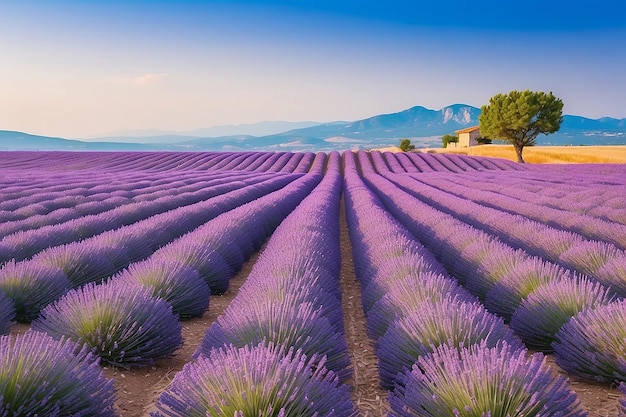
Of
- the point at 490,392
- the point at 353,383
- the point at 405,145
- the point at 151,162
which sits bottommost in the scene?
the point at 405,145

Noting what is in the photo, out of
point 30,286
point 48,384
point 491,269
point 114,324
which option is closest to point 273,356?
point 48,384

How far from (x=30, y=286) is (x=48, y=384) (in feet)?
8.38

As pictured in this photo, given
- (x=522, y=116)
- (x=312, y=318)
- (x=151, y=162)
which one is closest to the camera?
(x=312, y=318)

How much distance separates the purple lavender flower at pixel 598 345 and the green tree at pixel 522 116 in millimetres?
45534

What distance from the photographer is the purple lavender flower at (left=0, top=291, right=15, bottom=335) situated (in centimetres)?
358

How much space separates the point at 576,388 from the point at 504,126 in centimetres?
4690

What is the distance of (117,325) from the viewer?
3260mm

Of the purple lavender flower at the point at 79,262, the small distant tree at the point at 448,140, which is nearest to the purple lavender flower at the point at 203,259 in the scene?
the purple lavender flower at the point at 79,262

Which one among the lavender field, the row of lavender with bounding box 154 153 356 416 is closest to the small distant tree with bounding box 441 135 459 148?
the lavender field

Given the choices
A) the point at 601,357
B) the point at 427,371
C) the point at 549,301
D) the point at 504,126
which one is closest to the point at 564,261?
the point at 549,301

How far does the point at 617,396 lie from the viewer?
279cm

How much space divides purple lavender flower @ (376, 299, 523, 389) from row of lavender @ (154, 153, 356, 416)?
0.27 metres

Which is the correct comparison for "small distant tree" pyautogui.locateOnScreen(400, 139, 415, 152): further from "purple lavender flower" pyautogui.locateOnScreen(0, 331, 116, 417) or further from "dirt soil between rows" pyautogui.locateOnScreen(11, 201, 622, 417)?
"purple lavender flower" pyautogui.locateOnScreen(0, 331, 116, 417)

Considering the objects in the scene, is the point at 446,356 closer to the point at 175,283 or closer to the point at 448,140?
the point at 175,283
